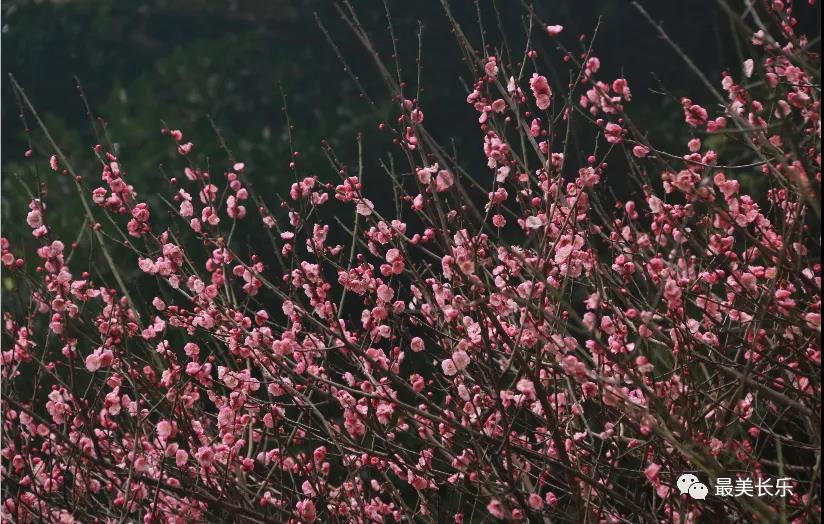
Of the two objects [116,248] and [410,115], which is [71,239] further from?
[410,115]

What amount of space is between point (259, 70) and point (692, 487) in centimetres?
619

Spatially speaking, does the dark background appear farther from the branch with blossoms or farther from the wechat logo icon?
the wechat logo icon

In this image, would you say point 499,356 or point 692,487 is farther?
point 499,356

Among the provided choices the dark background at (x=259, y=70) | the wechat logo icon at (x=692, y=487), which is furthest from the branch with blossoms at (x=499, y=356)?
the dark background at (x=259, y=70)

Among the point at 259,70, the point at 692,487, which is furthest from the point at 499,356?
the point at 259,70

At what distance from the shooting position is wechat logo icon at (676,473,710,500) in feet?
7.49

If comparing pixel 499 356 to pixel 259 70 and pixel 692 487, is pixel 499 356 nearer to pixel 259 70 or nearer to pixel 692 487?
pixel 692 487

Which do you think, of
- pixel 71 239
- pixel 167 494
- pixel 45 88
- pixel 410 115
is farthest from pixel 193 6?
pixel 410 115

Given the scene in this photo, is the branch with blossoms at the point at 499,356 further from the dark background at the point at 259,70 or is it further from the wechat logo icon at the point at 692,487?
the dark background at the point at 259,70

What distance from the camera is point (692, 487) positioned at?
2287 mm

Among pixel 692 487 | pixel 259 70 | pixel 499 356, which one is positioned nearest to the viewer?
pixel 692 487

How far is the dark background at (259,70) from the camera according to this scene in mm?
7160

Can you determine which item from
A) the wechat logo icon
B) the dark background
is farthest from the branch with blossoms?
the dark background

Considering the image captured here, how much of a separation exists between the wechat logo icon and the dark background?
4.90 meters
